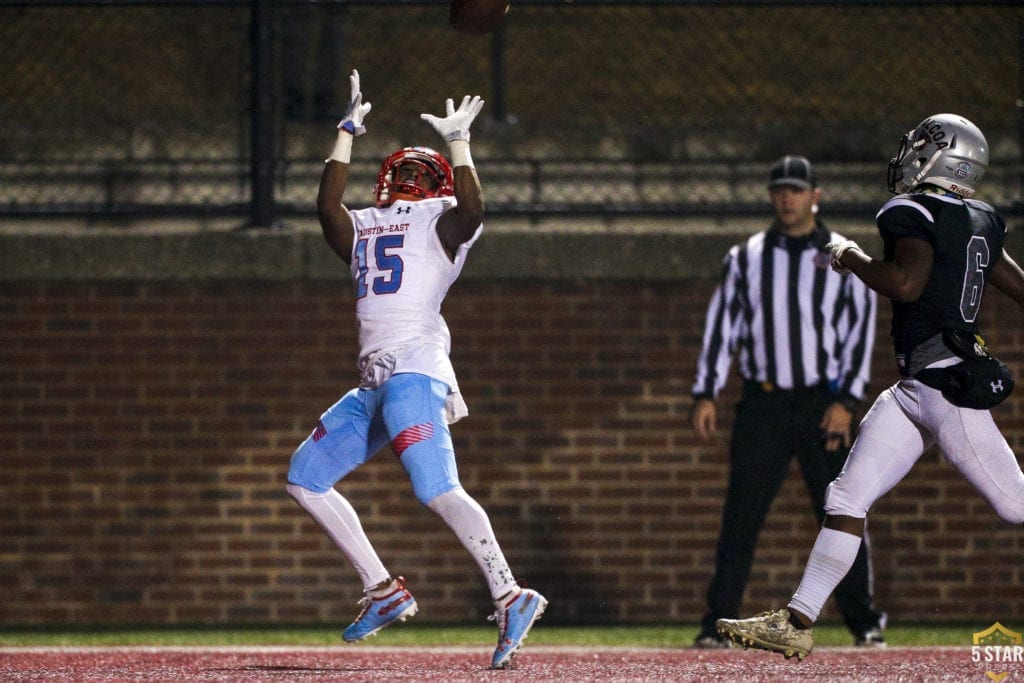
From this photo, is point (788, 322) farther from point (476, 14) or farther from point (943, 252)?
point (476, 14)

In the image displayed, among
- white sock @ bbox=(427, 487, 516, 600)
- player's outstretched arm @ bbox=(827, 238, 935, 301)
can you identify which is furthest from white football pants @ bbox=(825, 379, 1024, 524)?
white sock @ bbox=(427, 487, 516, 600)

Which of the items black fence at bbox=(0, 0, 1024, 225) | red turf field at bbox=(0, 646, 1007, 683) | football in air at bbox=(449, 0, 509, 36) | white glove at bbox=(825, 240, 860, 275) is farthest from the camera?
black fence at bbox=(0, 0, 1024, 225)

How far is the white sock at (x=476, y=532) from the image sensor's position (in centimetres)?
538

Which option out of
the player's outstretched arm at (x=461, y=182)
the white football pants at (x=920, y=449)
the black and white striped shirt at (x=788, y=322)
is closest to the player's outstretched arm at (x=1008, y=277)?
the white football pants at (x=920, y=449)

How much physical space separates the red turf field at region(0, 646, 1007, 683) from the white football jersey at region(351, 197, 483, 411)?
1081 millimetres

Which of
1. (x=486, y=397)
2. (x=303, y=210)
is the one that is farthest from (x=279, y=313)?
(x=486, y=397)

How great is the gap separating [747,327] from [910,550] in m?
1.82

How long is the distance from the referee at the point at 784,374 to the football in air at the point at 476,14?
1.43 meters

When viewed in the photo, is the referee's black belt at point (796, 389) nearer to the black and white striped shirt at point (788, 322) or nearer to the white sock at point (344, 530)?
the black and white striped shirt at point (788, 322)

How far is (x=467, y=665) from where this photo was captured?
563cm

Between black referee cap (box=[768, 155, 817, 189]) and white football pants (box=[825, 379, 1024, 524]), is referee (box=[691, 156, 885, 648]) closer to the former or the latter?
black referee cap (box=[768, 155, 817, 189])

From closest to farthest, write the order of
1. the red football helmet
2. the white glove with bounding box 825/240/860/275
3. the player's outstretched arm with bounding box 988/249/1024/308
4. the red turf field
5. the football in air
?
the red turf field → the white glove with bounding box 825/240/860/275 → the player's outstretched arm with bounding box 988/249/1024/308 → the red football helmet → the football in air

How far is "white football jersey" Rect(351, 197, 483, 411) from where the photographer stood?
564 cm

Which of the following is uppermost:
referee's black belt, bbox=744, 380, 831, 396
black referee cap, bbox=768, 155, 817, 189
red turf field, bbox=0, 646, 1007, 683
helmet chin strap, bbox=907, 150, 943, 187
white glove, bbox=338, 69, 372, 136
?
white glove, bbox=338, 69, 372, 136
